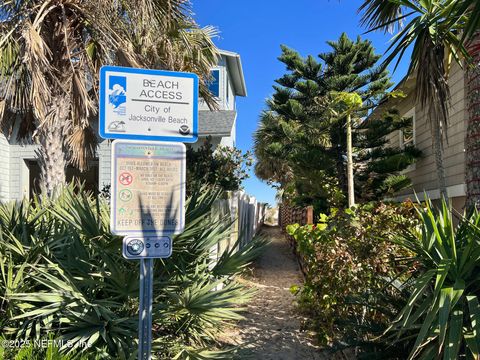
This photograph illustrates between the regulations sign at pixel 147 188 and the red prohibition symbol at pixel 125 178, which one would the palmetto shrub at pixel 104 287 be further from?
the red prohibition symbol at pixel 125 178

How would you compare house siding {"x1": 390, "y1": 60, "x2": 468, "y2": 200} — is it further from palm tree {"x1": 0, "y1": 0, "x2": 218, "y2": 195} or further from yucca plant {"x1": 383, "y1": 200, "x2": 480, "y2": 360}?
palm tree {"x1": 0, "y1": 0, "x2": 218, "y2": 195}

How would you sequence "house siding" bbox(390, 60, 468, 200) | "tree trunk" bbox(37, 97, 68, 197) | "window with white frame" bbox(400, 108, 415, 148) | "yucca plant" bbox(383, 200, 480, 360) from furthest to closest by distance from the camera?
"window with white frame" bbox(400, 108, 415, 148) → "house siding" bbox(390, 60, 468, 200) → "tree trunk" bbox(37, 97, 68, 197) → "yucca plant" bbox(383, 200, 480, 360)

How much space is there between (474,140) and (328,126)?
767cm

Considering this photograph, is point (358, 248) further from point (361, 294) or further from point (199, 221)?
point (199, 221)

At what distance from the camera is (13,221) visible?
4.11 metres

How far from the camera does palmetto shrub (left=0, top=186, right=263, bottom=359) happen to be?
10.1ft

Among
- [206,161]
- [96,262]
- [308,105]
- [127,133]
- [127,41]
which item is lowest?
[96,262]

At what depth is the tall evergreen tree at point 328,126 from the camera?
1189 centimetres

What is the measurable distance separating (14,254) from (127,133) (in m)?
2.09

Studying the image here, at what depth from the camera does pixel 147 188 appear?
2529mm

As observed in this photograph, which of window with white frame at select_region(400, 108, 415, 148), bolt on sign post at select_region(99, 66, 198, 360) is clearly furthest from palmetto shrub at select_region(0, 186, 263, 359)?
window with white frame at select_region(400, 108, 415, 148)

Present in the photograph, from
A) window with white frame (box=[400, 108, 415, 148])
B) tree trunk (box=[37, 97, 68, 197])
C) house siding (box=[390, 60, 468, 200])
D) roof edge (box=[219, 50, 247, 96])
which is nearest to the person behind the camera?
tree trunk (box=[37, 97, 68, 197])

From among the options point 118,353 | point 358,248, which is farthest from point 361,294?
point 118,353

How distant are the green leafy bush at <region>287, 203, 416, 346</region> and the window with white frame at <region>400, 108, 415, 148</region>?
8069mm
